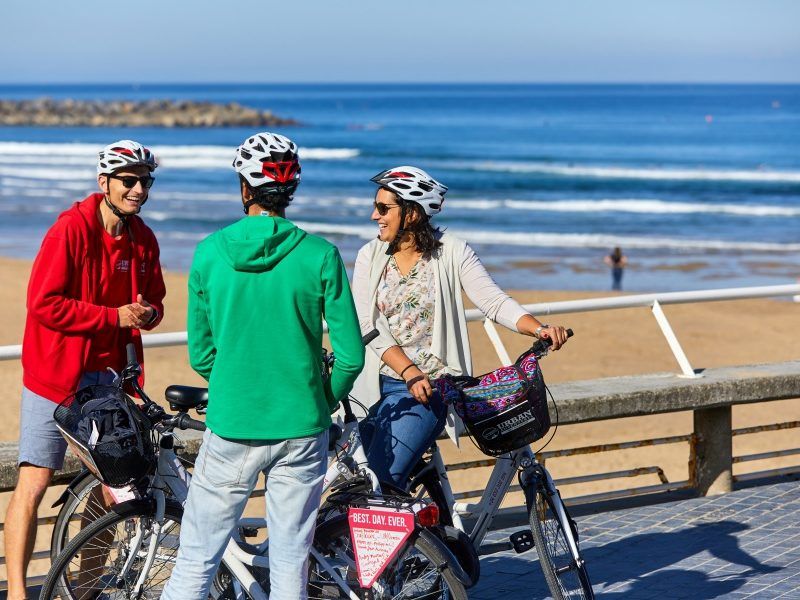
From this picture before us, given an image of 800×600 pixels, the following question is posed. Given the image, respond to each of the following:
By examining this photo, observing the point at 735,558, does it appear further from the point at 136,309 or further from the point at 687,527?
the point at 136,309

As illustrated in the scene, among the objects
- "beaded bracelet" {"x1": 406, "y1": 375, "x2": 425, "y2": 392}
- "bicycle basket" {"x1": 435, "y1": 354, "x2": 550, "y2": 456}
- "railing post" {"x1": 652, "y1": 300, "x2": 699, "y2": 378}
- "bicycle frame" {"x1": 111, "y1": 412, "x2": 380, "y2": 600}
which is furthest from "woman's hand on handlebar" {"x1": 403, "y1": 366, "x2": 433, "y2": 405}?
"railing post" {"x1": 652, "y1": 300, "x2": 699, "y2": 378}

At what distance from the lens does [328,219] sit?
3431 cm

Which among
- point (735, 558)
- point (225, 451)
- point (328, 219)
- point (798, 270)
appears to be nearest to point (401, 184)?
point (225, 451)

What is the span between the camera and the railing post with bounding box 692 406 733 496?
21.3 feet

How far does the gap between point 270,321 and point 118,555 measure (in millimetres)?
1184

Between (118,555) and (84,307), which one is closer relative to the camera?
(118,555)

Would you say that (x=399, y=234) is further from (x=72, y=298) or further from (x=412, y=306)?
(x=72, y=298)

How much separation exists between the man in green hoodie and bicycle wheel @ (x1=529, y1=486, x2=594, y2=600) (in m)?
0.98

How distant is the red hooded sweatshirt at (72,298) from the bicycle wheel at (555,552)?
61.5 inches

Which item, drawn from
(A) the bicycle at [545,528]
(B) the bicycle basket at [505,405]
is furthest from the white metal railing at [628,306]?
(B) the bicycle basket at [505,405]

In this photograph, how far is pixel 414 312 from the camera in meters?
4.47

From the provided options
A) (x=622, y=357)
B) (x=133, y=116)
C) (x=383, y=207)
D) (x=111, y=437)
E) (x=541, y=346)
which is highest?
(x=383, y=207)

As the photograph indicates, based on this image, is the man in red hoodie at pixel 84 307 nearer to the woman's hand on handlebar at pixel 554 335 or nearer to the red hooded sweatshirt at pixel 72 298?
the red hooded sweatshirt at pixel 72 298

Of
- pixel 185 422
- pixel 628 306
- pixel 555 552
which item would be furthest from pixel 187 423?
pixel 628 306
